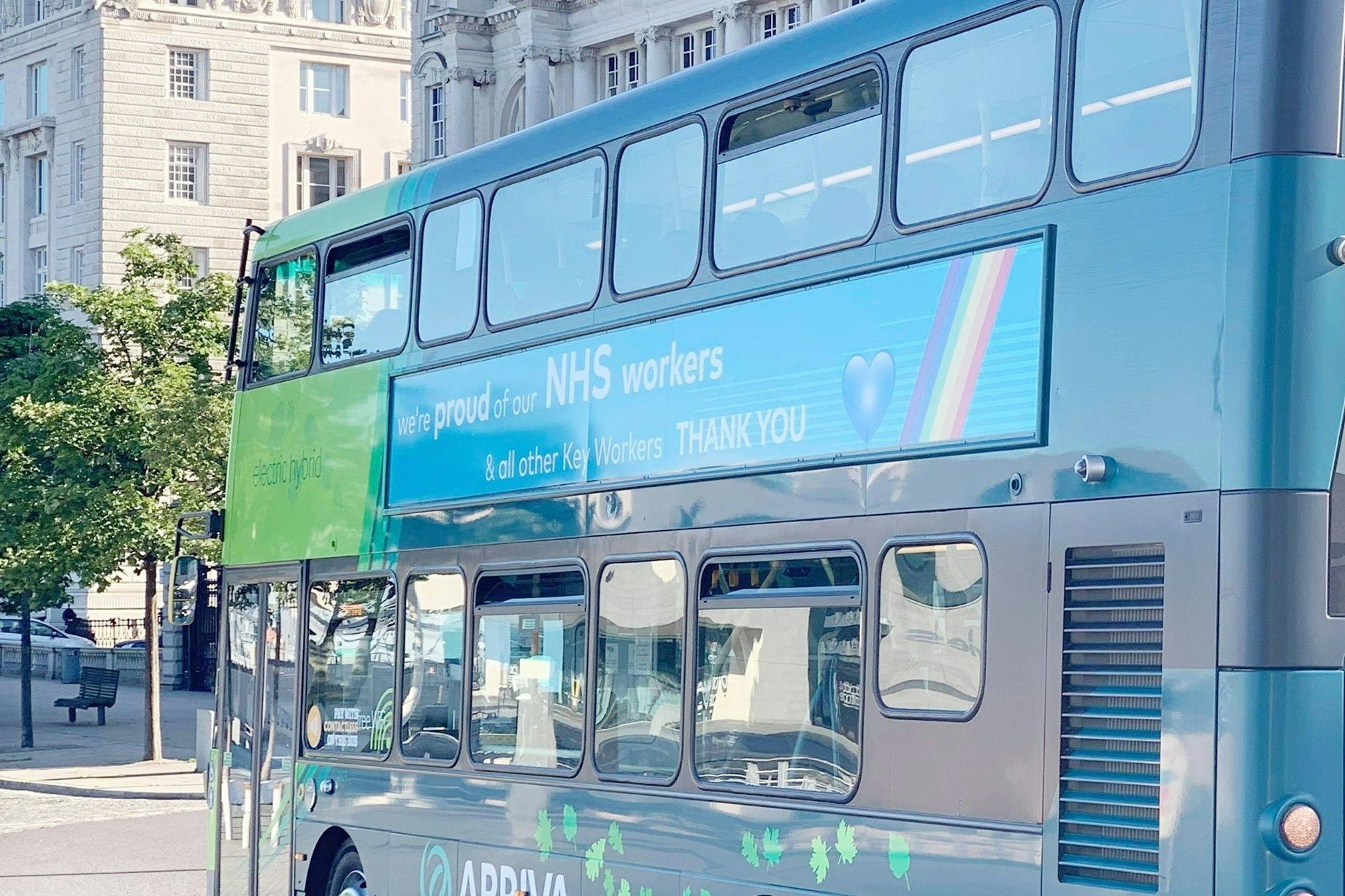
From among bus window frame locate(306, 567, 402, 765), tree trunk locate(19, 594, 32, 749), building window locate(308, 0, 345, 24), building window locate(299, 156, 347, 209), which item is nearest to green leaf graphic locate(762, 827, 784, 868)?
bus window frame locate(306, 567, 402, 765)

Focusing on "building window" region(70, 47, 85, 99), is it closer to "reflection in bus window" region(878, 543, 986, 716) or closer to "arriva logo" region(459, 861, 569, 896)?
"arriva logo" region(459, 861, 569, 896)

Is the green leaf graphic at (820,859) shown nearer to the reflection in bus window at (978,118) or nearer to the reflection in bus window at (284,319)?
the reflection in bus window at (978,118)

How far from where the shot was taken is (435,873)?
33.0 feet

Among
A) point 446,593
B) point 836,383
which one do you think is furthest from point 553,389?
point 836,383

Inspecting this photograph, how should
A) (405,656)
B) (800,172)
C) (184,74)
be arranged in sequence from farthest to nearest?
(184,74) < (405,656) < (800,172)

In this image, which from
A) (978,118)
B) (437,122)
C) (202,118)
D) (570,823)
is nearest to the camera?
(978,118)

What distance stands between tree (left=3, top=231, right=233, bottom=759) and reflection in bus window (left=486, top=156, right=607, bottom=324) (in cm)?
1711

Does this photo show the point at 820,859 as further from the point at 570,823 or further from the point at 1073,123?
the point at 1073,123

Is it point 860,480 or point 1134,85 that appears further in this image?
point 860,480

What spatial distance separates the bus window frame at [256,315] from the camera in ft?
38.5

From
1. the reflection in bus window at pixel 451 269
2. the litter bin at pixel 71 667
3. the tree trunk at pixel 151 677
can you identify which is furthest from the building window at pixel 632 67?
the reflection in bus window at pixel 451 269

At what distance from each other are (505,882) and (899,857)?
303cm

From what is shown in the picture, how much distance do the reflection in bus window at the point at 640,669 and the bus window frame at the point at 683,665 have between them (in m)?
0.01

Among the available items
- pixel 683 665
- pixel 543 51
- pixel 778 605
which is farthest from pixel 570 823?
pixel 543 51
